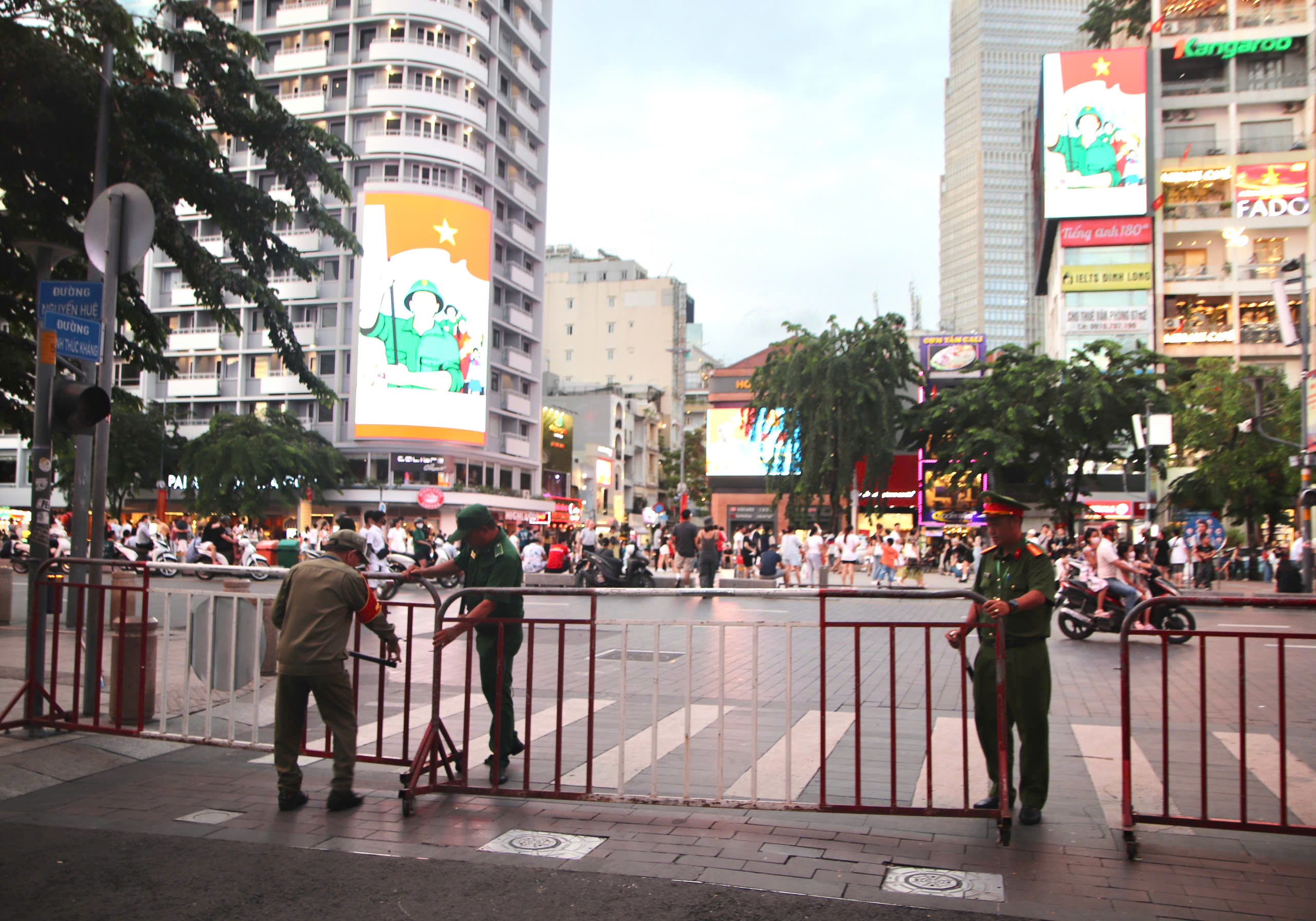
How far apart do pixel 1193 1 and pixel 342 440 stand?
52.1 meters

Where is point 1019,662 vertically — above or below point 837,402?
below

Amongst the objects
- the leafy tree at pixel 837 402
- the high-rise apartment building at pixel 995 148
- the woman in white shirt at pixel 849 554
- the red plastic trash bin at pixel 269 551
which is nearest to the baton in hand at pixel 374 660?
the red plastic trash bin at pixel 269 551

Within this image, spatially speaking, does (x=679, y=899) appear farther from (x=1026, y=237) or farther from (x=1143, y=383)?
(x=1026, y=237)

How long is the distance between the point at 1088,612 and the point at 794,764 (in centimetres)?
931

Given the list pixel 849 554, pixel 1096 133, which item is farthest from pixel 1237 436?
pixel 849 554

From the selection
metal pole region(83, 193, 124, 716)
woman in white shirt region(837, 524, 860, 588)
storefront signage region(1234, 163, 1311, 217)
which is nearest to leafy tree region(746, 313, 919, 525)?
woman in white shirt region(837, 524, 860, 588)

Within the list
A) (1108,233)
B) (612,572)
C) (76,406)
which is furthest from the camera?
(1108,233)

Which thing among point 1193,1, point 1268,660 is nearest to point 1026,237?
point 1193,1

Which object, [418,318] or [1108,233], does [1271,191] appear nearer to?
[1108,233]

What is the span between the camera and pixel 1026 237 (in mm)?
179875

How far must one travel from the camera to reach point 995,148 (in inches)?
7008

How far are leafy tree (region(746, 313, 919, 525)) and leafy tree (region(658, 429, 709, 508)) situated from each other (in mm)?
43699

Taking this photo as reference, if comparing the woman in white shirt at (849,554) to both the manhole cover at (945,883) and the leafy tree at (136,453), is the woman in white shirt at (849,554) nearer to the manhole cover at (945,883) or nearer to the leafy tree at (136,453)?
the leafy tree at (136,453)

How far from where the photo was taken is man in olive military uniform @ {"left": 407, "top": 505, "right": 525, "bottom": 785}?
6000mm
